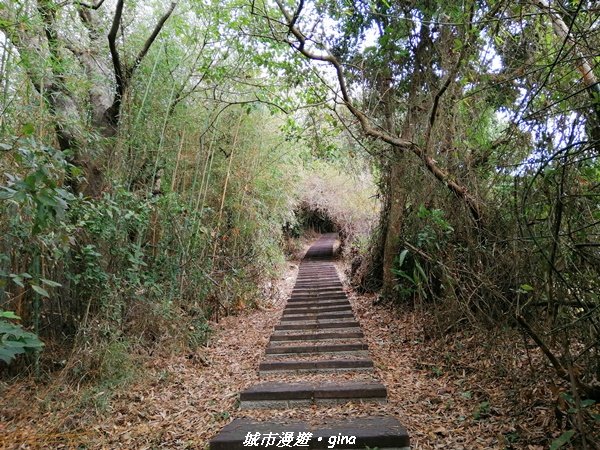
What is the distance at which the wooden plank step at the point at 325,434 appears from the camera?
2400mm

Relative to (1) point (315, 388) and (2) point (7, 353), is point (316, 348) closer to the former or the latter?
(1) point (315, 388)

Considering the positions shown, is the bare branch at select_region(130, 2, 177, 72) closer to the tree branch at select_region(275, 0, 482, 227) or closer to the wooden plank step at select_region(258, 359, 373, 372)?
the tree branch at select_region(275, 0, 482, 227)

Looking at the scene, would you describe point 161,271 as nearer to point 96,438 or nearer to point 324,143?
point 96,438

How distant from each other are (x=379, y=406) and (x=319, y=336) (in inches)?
67.5

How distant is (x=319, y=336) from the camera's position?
4641mm

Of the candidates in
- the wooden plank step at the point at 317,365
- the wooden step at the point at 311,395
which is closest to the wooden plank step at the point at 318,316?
the wooden plank step at the point at 317,365

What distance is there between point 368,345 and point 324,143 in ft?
10.9

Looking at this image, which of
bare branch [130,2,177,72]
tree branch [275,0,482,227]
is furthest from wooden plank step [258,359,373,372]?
bare branch [130,2,177,72]

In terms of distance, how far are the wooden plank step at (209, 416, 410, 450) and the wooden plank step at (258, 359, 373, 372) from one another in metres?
0.97

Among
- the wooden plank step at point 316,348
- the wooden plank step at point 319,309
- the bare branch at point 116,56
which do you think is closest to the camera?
the bare branch at point 116,56

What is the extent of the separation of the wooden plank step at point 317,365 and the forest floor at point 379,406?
13 cm

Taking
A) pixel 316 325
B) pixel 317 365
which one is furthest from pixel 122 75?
pixel 316 325

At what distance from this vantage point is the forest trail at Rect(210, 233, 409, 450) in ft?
8.15

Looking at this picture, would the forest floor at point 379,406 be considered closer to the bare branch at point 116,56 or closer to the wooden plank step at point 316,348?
the wooden plank step at point 316,348
